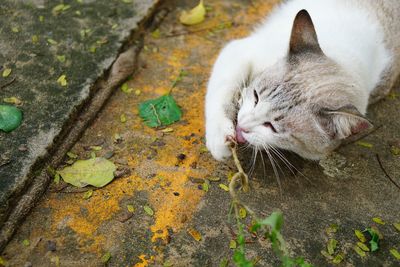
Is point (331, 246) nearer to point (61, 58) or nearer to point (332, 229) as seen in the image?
point (332, 229)

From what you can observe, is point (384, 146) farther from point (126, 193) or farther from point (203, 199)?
point (126, 193)

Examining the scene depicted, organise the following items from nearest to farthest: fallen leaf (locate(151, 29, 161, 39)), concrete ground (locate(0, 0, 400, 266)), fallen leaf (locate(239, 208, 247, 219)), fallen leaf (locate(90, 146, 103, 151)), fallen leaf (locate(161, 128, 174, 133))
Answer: concrete ground (locate(0, 0, 400, 266)), fallen leaf (locate(239, 208, 247, 219)), fallen leaf (locate(90, 146, 103, 151)), fallen leaf (locate(161, 128, 174, 133)), fallen leaf (locate(151, 29, 161, 39))

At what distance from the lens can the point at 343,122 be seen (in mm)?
2486

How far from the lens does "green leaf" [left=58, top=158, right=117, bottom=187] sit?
263 cm

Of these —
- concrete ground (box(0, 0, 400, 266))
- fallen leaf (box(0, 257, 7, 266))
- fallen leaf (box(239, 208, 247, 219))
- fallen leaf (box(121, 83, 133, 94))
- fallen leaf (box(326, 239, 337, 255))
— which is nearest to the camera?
fallen leaf (box(0, 257, 7, 266))

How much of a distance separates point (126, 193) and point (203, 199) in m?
0.44

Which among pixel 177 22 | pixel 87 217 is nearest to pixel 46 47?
pixel 177 22

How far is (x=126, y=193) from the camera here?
2.62 meters

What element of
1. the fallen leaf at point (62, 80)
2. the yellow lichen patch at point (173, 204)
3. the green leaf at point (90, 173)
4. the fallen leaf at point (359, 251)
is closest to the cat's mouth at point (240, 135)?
the yellow lichen patch at point (173, 204)

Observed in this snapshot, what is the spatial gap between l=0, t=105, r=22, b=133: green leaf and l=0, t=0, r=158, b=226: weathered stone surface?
0.11 ft

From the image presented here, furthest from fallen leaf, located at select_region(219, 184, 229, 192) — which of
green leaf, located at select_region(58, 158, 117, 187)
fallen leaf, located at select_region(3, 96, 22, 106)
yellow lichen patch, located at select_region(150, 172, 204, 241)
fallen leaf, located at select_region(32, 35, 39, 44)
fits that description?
fallen leaf, located at select_region(32, 35, 39, 44)

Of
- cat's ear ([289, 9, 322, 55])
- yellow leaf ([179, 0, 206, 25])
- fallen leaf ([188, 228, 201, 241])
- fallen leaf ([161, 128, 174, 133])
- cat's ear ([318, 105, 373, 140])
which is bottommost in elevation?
fallen leaf ([188, 228, 201, 241])

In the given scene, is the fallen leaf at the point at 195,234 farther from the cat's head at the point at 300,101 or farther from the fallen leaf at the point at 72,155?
the fallen leaf at the point at 72,155

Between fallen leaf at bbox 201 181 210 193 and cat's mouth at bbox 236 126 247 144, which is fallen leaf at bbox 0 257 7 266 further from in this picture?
cat's mouth at bbox 236 126 247 144
